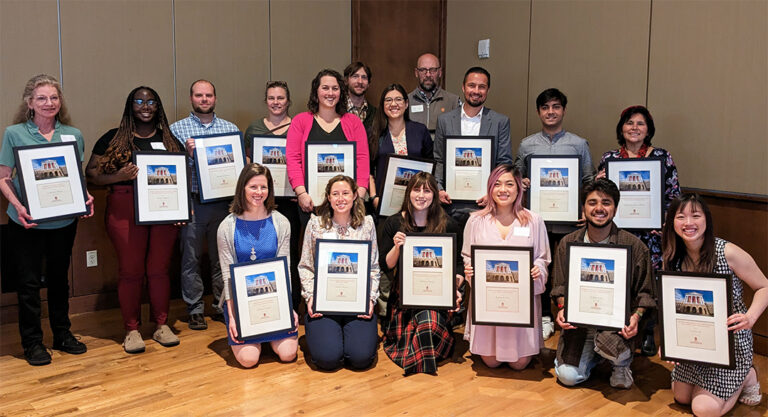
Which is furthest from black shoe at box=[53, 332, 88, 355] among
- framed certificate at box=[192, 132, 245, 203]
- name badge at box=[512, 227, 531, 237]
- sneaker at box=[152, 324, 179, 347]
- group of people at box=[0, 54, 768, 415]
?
name badge at box=[512, 227, 531, 237]

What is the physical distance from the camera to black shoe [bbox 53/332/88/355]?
12.7ft

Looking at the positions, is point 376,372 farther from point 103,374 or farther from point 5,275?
point 5,275

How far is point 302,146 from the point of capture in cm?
417

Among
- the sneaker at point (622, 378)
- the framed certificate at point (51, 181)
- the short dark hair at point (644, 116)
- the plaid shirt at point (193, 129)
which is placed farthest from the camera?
the plaid shirt at point (193, 129)

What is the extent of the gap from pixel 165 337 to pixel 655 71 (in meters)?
3.84

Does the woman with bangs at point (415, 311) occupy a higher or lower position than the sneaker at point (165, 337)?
higher

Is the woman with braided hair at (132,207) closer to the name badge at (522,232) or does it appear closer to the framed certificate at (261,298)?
the framed certificate at (261,298)

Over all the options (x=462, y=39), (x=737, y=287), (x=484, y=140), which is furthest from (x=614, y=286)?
(x=462, y=39)

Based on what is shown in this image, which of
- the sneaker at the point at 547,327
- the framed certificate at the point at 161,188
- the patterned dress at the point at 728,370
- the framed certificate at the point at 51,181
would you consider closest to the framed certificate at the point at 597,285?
the patterned dress at the point at 728,370

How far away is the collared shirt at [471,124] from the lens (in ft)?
14.2

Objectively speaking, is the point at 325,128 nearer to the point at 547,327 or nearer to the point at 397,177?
the point at 397,177

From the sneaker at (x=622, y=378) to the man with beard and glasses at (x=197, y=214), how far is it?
8.58 ft

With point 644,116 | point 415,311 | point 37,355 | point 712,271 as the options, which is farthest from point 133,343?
point 644,116

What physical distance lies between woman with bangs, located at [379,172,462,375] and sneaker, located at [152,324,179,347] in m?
1.34
